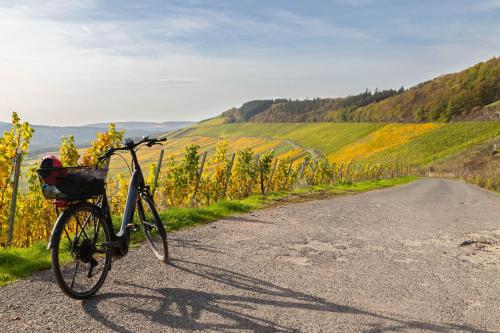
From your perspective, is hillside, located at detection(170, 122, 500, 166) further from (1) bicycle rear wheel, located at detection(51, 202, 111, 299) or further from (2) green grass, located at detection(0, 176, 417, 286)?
(1) bicycle rear wheel, located at detection(51, 202, 111, 299)

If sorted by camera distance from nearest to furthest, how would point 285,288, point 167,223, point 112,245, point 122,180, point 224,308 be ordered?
1. point 224,308
2. point 112,245
3. point 285,288
4. point 167,223
5. point 122,180

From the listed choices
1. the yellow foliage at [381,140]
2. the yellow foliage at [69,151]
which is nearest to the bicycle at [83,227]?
the yellow foliage at [69,151]

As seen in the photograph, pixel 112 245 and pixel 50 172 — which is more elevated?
pixel 50 172

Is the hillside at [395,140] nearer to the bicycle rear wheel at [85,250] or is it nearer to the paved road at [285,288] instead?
the paved road at [285,288]

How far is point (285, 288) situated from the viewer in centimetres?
515

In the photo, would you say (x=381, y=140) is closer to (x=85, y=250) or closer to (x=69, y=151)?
(x=69, y=151)

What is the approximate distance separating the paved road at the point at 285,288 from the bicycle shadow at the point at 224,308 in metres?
0.01

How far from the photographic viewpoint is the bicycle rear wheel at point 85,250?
449cm

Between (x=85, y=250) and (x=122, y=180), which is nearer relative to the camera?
(x=85, y=250)

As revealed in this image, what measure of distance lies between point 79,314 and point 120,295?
583 millimetres

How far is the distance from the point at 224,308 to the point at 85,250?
1.79 meters

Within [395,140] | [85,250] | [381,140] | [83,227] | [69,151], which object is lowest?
[85,250]

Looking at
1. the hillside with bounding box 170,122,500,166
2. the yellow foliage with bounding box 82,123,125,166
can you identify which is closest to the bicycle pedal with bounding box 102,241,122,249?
the yellow foliage with bounding box 82,123,125,166

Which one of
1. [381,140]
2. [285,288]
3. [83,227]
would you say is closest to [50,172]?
[83,227]
